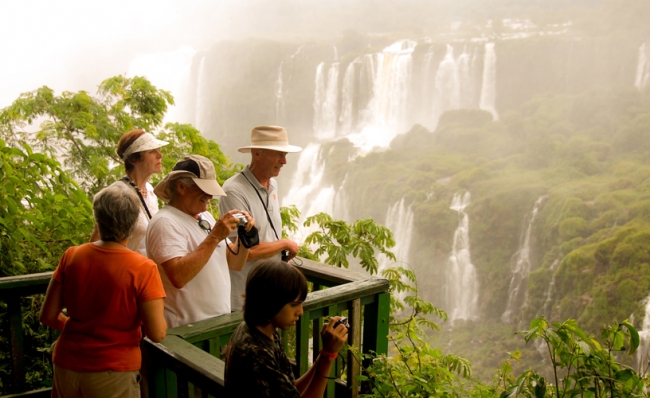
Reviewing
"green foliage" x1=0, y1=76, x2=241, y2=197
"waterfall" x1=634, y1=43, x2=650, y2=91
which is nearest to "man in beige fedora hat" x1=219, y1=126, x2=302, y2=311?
"green foliage" x1=0, y1=76, x2=241, y2=197

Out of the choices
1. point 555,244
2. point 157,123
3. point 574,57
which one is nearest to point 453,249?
point 555,244

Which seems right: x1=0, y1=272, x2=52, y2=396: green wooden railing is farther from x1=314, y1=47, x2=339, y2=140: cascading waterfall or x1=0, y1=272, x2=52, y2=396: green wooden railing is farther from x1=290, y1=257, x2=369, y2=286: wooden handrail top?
x1=314, y1=47, x2=339, y2=140: cascading waterfall

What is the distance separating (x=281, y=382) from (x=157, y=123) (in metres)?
6.96

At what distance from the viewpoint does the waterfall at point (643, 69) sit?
29.3 metres

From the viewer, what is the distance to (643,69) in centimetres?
3008

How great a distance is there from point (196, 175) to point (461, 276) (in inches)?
953

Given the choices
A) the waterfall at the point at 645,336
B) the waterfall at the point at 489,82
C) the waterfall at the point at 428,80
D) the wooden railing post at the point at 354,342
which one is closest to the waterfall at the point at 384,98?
the waterfall at the point at 428,80

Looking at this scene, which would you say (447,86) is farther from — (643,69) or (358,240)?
(358,240)

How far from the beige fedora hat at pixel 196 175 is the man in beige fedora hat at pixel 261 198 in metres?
0.36

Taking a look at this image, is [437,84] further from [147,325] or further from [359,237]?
[147,325]

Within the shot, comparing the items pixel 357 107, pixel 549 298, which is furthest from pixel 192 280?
pixel 357 107

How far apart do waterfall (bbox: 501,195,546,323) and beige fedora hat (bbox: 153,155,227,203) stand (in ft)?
71.6

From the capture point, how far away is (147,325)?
1604 mm

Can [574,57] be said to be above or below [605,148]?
above
